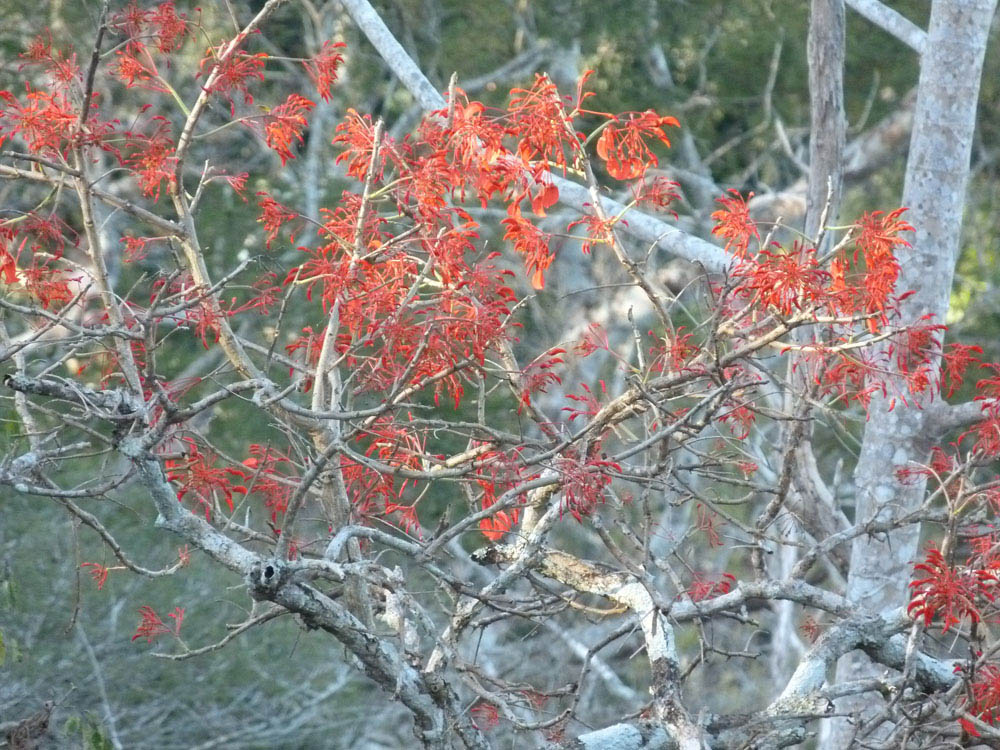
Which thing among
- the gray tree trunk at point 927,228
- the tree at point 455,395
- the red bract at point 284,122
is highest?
the red bract at point 284,122

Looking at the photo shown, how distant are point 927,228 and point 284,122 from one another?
3082mm

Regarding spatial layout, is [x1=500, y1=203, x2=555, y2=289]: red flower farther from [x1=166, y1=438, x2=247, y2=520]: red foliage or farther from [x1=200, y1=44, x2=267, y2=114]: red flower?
[x1=166, y1=438, x2=247, y2=520]: red foliage

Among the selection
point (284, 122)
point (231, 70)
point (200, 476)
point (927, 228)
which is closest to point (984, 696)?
point (200, 476)

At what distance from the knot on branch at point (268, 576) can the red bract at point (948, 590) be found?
152 centimetres

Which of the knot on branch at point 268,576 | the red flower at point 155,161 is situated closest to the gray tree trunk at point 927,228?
the red flower at point 155,161

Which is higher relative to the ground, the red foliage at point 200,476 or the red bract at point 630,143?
the red bract at point 630,143

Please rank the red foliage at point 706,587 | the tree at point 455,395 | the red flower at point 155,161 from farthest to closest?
the red foliage at point 706,587 < the red flower at point 155,161 < the tree at point 455,395

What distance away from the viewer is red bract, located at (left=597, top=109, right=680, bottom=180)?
11.7ft

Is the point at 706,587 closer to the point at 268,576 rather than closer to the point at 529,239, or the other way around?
the point at 529,239

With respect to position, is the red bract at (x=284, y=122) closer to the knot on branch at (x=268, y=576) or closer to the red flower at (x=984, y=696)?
the knot on branch at (x=268, y=576)

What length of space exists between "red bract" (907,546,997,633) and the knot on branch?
4.99ft

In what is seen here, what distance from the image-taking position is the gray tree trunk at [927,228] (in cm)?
561

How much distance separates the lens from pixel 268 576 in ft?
9.17

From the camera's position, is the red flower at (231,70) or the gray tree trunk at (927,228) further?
the gray tree trunk at (927,228)
